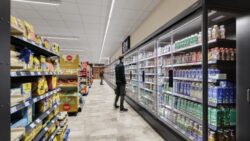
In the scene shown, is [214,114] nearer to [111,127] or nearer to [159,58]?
[159,58]

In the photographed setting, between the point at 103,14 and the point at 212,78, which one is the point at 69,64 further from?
the point at 212,78

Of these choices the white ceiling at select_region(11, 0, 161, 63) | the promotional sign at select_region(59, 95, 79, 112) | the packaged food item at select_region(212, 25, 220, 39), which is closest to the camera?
the packaged food item at select_region(212, 25, 220, 39)

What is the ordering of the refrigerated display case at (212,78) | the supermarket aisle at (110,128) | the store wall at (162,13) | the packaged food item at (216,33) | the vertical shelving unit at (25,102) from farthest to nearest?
1. the supermarket aisle at (110,128)
2. the store wall at (162,13)
3. the packaged food item at (216,33)
4. the refrigerated display case at (212,78)
5. the vertical shelving unit at (25,102)

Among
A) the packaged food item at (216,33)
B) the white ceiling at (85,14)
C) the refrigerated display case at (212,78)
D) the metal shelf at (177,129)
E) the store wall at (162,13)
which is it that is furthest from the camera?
the white ceiling at (85,14)

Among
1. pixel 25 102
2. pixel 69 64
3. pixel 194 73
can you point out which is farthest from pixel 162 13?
pixel 25 102

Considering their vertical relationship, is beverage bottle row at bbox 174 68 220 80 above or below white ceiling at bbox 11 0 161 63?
below

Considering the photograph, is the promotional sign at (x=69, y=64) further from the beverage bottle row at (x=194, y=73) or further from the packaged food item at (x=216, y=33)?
the packaged food item at (x=216, y=33)

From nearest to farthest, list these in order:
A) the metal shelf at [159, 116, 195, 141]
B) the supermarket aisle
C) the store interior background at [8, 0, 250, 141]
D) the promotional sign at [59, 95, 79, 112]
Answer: the metal shelf at [159, 116, 195, 141], the supermarket aisle, the store interior background at [8, 0, 250, 141], the promotional sign at [59, 95, 79, 112]

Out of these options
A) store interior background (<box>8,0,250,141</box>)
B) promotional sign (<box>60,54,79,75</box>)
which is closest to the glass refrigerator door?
store interior background (<box>8,0,250,141</box>)

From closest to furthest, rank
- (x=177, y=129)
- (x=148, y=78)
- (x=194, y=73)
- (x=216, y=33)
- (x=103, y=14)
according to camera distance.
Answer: (x=216, y=33)
(x=194, y=73)
(x=177, y=129)
(x=148, y=78)
(x=103, y=14)

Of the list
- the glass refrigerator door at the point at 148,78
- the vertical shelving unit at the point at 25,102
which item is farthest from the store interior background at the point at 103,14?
the vertical shelving unit at the point at 25,102

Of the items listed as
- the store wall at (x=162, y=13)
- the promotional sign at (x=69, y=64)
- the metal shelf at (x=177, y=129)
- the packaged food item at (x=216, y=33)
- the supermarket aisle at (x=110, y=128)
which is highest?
the store wall at (x=162, y=13)

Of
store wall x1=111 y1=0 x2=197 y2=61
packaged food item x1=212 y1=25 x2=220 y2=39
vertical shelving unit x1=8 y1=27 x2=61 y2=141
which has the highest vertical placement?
store wall x1=111 y1=0 x2=197 y2=61

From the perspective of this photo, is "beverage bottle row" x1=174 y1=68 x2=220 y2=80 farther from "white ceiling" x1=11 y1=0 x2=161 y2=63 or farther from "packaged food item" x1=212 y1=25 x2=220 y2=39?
"white ceiling" x1=11 y1=0 x2=161 y2=63
